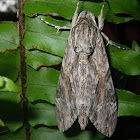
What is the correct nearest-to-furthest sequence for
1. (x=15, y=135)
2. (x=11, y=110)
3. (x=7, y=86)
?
(x=7, y=86) < (x=11, y=110) < (x=15, y=135)

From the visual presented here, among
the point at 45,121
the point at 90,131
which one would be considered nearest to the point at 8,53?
the point at 45,121

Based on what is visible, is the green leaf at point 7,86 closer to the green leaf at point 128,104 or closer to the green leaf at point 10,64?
the green leaf at point 10,64

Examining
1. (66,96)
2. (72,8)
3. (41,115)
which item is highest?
(72,8)

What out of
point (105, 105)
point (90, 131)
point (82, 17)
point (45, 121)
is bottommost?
point (90, 131)

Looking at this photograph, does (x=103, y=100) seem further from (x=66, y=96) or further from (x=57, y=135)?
(x=57, y=135)

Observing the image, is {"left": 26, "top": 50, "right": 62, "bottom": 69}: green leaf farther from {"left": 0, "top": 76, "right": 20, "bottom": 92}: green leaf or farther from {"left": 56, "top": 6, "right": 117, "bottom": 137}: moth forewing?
{"left": 0, "top": 76, "right": 20, "bottom": 92}: green leaf

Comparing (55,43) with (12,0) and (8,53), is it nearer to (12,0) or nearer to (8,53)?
(8,53)

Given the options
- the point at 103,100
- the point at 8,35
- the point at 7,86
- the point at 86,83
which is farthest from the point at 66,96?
the point at 7,86
